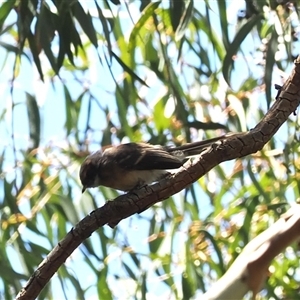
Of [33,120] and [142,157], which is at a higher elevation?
[33,120]

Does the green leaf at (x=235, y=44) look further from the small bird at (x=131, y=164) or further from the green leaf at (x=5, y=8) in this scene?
the green leaf at (x=5, y=8)

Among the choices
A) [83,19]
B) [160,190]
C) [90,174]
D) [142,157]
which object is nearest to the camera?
[160,190]

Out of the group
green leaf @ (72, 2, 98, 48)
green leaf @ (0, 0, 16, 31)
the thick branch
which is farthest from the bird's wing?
the thick branch

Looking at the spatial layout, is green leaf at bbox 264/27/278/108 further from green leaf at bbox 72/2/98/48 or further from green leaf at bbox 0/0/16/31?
green leaf at bbox 0/0/16/31

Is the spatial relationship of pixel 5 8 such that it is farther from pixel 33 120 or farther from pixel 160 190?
pixel 160 190

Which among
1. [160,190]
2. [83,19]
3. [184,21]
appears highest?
[83,19]

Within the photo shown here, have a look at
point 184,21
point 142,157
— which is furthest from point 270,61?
point 142,157

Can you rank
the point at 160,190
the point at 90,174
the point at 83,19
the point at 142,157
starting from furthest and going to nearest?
the point at 90,174 → the point at 142,157 → the point at 83,19 → the point at 160,190

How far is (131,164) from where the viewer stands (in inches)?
82.7

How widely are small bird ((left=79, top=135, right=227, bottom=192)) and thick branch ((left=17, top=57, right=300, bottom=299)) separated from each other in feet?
1.99

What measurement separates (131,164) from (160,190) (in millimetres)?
839

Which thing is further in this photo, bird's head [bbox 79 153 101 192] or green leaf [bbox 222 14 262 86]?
bird's head [bbox 79 153 101 192]

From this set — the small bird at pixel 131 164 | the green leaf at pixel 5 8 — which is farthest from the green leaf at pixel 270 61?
the green leaf at pixel 5 8

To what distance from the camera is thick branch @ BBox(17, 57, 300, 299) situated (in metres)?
1.25
